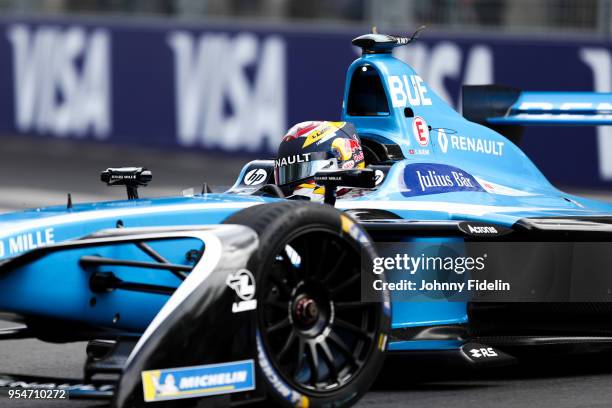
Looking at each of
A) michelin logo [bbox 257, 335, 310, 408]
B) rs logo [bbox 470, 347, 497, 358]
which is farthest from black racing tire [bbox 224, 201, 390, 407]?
rs logo [bbox 470, 347, 497, 358]

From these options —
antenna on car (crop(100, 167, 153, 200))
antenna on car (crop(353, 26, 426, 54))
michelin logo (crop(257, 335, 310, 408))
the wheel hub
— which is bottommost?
michelin logo (crop(257, 335, 310, 408))

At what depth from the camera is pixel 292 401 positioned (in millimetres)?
5121

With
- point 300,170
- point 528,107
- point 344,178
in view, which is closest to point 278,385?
point 344,178

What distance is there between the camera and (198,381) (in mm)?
4914

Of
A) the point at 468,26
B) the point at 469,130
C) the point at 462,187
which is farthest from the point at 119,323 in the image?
the point at 468,26

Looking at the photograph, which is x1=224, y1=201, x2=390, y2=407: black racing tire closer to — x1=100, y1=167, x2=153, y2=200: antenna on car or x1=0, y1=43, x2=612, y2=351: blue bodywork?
x1=0, y1=43, x2=612, y2=351: blue bodywork

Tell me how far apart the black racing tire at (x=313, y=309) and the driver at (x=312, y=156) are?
52.8 inches

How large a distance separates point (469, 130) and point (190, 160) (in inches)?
350

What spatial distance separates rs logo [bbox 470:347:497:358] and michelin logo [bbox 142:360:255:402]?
161 cm

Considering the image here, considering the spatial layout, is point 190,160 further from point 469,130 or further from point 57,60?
point 469,130

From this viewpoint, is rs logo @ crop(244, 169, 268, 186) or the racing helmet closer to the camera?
the racing helmet

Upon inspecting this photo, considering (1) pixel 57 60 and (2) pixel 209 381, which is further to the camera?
(1) pixel 57 60

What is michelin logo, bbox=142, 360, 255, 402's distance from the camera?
4.82 m

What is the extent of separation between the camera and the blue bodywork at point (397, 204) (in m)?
5.43
